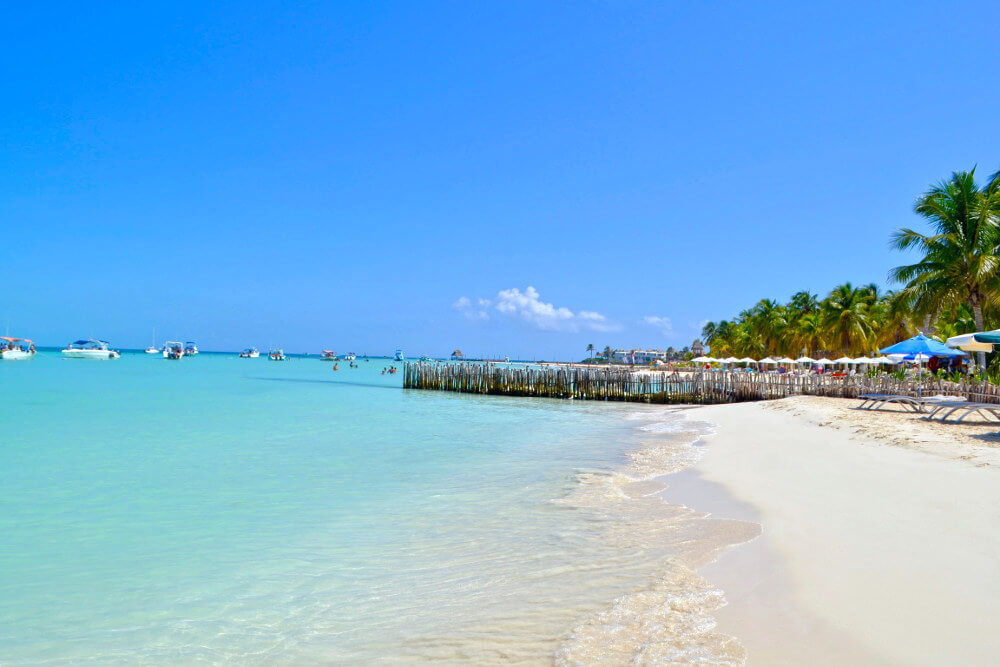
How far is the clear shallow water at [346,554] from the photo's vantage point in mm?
3777

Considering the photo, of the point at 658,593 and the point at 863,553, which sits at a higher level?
the point at 863,553

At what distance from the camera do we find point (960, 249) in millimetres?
20172

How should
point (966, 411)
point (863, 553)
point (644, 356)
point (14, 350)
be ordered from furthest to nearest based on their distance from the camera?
1. point (644, 356)
2. point (14, 350)
3. point (966, 411)
4. point (863, 553)

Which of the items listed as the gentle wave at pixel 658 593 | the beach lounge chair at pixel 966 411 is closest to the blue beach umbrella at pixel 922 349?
the beach lounge chair at pixel 966 411

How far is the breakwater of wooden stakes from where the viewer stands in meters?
20.5

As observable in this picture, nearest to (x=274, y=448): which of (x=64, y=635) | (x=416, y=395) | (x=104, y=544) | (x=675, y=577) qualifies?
(x=104, y=544)

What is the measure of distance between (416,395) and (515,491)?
25.5 m

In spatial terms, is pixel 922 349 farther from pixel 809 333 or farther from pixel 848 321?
pixel 809 333

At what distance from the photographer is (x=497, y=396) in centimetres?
3341

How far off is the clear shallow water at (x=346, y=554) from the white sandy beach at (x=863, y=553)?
1.21ft

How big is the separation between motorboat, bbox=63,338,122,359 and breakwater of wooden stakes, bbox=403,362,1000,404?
6250cm

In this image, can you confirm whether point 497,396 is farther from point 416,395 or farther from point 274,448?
point 274,448

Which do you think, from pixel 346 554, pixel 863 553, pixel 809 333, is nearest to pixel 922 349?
pixel 863 553

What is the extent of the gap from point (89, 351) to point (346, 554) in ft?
299
